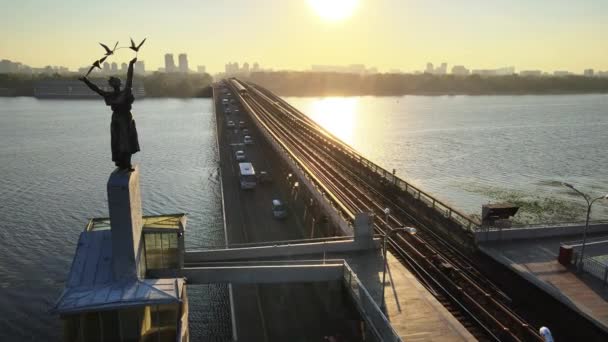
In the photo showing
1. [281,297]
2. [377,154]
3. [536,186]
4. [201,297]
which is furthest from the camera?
[377,154]

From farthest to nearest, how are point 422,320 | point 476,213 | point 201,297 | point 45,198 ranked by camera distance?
point 45,198
point 476,213
point 201,297
point 422,320

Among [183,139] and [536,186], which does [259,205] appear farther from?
[183,139]

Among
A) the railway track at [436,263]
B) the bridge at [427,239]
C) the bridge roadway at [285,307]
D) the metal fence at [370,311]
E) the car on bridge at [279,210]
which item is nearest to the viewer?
the metal fence at [370,311]

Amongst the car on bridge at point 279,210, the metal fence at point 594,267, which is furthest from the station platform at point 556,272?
the car on bridge at point 279,210

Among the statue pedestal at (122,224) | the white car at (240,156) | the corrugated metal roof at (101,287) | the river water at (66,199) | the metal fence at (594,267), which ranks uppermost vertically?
the statue pedestal at (122,224)

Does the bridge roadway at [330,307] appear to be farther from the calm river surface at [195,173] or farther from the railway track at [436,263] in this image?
the calm river surface at [195,173]

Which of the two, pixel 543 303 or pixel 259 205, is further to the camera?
pixel 259 205

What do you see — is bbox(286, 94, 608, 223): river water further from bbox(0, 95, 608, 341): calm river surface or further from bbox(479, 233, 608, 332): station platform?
bbox(479, 233, 608, 332): station platform

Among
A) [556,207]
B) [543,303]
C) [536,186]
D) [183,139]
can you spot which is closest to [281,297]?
[543,303]

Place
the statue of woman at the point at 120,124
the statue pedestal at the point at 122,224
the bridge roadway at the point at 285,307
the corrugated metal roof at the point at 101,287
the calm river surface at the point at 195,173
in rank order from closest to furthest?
the corrugated metal roof at the point at 101,287 → the statue pedestal at the point at 122,224 → the statue of woman at the point at 120,124 → the bridge roadway at the point at 285,307 → the calm river surface at the point at 195,173
